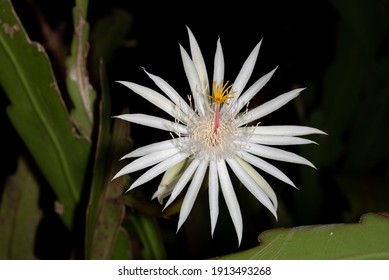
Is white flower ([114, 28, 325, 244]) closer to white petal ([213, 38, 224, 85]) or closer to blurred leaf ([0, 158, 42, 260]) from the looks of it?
white petal ([213, 38, 224, 85])

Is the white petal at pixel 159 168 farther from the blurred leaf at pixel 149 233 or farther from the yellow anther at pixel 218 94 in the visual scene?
the blurred leaf at pixel 149 233

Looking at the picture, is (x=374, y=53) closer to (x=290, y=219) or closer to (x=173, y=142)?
(x=290, y=219)

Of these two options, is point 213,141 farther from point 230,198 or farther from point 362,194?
point 362,194

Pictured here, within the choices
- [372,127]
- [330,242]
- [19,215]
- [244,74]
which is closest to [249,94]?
[244,74]

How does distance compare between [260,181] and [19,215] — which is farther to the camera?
[19,215]

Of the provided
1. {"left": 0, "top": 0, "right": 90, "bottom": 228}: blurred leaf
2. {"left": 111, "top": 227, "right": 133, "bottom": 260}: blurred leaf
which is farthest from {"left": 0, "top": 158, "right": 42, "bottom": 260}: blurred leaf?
{"left": 111, "top": 227, "right": 133, "bottom": 260}: blurred leaf

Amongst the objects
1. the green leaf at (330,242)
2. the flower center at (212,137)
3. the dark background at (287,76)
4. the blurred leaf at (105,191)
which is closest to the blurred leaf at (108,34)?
the dark background at (287,76)

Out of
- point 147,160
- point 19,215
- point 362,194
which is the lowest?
point 362,194

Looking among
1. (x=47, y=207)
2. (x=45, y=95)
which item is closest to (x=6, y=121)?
(x=47, y=207)
